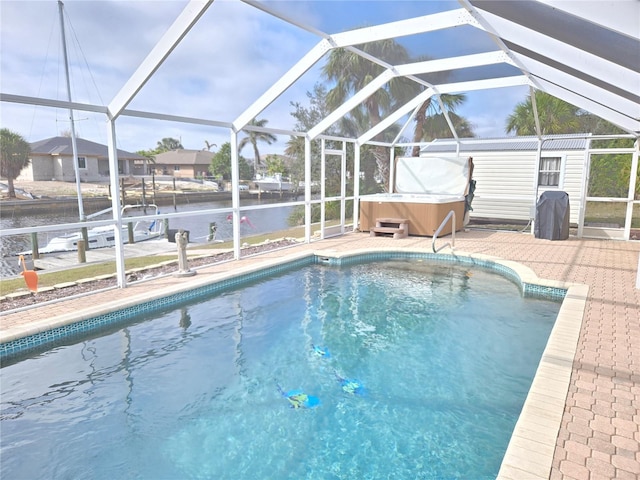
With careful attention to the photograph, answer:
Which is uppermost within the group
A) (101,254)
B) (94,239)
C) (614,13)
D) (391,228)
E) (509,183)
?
(614,13)

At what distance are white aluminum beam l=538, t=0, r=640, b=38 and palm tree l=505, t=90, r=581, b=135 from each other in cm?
1577

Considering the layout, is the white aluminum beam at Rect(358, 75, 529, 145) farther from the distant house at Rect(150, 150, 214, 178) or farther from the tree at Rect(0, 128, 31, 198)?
the distant house at Rect(150, 150, 214, 178)

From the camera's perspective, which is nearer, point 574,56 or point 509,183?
point 574,56

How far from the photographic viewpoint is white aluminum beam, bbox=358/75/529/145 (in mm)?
7945

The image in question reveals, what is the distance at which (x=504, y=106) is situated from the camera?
50.7 feet

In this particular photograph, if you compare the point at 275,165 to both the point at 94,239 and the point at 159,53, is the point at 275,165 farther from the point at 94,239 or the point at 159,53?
the point at 159,53

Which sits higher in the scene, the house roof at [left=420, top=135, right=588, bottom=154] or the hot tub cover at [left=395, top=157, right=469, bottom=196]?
the house roof at [left=420, top=135, right=588, bottom=154]

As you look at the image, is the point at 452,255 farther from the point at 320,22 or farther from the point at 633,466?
the point at 633,466

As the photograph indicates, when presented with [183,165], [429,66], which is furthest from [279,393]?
[183,165]

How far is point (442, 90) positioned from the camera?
9.10m

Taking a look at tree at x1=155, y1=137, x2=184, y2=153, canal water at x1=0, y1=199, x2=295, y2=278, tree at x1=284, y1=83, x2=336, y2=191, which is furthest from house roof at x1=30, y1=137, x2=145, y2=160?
tree at x1=155, y1=137, x2=184, y2=153

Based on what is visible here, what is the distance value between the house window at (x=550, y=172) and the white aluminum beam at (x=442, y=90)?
551 centimetres

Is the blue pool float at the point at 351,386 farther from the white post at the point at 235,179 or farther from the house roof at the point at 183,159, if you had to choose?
the house roof at the point at 183,159

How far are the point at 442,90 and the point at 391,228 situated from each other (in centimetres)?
352
